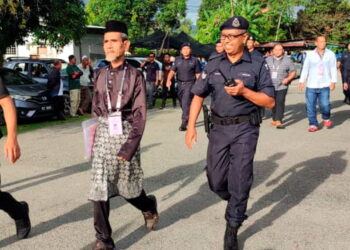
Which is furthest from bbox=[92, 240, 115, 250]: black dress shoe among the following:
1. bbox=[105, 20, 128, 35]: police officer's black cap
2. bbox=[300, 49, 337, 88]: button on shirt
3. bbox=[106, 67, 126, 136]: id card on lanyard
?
bbox=[300, 49, 337, 88]: button on shirt

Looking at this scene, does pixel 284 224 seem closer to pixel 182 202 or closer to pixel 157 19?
pixel 182 202

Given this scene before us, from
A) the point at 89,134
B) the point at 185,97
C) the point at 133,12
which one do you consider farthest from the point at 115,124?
the point at 133,12

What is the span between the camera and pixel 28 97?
1112 cm

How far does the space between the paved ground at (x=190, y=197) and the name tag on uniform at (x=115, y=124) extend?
1.01m

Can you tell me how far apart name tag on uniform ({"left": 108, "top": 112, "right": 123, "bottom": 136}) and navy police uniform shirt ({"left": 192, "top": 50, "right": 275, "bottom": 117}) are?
851 mm

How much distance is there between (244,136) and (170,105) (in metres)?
11.7

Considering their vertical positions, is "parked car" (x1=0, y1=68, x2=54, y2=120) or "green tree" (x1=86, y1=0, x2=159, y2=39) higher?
"green tree" (x1=86, y1=0, x2=159, y2=39)

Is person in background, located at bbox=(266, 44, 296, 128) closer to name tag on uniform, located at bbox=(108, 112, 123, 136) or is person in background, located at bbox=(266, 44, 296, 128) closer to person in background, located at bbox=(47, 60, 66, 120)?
person in background, located at bbox=(47, 60, 66, 120)

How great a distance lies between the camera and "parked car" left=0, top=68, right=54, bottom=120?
11.0 meters

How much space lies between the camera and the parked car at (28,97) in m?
11.0

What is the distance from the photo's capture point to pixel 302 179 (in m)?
6.04

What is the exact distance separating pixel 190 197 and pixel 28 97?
7.09 m

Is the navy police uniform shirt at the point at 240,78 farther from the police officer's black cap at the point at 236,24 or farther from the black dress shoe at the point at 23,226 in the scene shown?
the black dress shoe at the point at 23,226

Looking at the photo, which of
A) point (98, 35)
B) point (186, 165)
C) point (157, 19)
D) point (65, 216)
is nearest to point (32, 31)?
point (186, 165)
